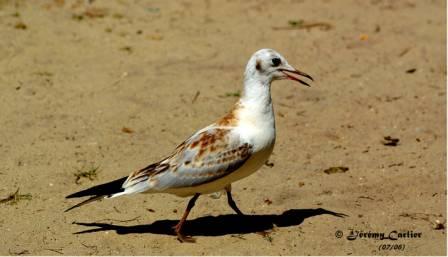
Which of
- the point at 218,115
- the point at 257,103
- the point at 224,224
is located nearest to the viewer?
the point at 257,103

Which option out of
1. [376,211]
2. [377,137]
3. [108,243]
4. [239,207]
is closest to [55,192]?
[108,243]

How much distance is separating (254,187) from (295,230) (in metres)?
0.89

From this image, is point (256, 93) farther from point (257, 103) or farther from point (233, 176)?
point (233, 176)

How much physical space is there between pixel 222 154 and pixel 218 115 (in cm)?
258

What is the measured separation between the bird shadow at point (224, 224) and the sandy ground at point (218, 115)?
0.05ft

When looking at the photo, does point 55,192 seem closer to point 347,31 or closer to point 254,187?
Answer: point 254,187

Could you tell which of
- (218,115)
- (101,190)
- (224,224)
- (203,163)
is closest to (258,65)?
(203,163)

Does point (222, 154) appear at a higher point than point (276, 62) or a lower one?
lower

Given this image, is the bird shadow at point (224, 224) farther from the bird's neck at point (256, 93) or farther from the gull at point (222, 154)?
the bird's neck at point (256, 93)

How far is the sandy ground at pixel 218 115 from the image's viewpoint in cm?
618

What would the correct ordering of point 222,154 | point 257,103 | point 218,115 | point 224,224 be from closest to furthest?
point 222,154 < point 257,103 < point 224,224 < point 218,115

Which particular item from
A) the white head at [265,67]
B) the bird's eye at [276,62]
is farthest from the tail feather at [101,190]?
the bird's eye at [276,62]

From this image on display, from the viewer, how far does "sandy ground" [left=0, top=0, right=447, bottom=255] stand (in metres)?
6.18

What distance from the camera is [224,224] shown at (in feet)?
20.8
